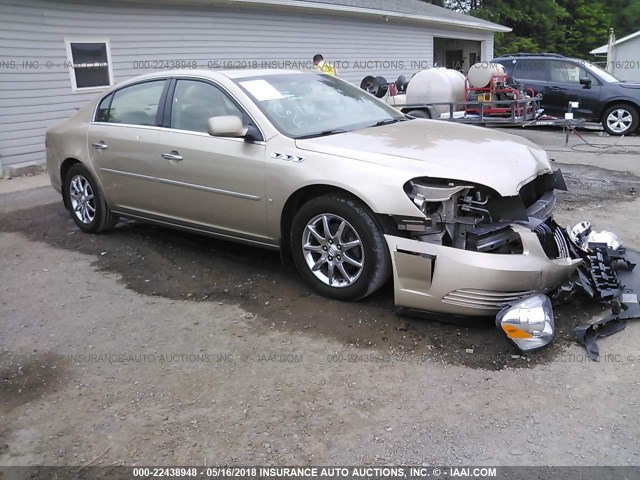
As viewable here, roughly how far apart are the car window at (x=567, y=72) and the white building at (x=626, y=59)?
16615 millimetres

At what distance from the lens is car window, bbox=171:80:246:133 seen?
4.81 meters

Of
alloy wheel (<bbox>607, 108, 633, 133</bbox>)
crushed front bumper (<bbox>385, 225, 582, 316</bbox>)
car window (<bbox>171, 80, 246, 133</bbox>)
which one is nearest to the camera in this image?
crushed front bumper (<bbox>385, 225, 582, 316</bbox>)

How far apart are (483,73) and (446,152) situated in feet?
30.1

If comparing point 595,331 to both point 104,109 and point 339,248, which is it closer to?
point 339,248

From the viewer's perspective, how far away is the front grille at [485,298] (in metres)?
3.65

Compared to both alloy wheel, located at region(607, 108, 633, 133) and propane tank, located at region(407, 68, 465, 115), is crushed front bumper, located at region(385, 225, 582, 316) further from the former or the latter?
alloy wheel, located at region(607, 108, 633, 133)

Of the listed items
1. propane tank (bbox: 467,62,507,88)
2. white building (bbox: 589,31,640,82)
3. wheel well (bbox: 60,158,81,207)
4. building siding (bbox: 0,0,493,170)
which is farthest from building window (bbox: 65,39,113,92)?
white building (bbox: 589,31,640,82)

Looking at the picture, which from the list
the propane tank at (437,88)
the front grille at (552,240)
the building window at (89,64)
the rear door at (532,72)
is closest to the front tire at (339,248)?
the front grille at (552,240)

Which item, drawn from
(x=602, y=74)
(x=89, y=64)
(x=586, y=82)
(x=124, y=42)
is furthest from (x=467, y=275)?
(x=602, y=74)

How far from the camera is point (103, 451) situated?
9.39 feet

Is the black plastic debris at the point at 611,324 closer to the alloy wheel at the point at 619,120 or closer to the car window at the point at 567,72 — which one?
the alloy wheel at the point at 619,120

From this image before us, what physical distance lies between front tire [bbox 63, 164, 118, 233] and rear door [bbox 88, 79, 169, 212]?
0.63ft

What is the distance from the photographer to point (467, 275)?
3625mm
